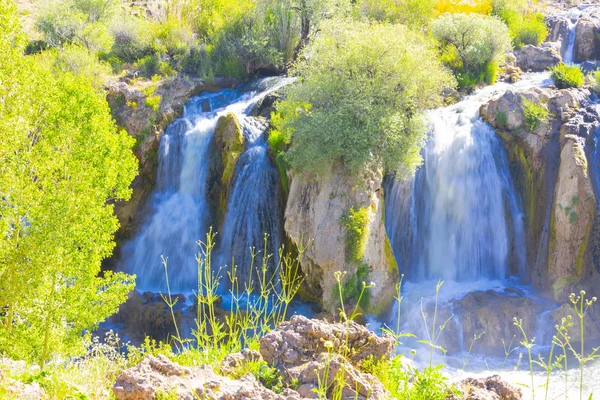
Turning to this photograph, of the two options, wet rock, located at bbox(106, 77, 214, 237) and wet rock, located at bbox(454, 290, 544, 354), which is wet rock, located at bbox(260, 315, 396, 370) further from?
wet rock, located at bbox(106, 77, 214, 237)

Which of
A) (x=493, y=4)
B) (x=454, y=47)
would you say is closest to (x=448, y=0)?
(x=493, y=4)

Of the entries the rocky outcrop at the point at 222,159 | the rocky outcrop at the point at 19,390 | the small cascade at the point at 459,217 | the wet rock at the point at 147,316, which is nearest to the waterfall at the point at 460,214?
the small cascade at the point at 459,217

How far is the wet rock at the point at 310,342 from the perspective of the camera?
16.3 ft

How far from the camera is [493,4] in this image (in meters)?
30.0

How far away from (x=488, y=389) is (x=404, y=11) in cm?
2491

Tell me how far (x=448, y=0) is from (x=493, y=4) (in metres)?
2.41

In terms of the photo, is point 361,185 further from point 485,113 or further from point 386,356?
point 386,356

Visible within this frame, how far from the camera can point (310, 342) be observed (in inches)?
204

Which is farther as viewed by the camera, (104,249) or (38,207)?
(104,249)

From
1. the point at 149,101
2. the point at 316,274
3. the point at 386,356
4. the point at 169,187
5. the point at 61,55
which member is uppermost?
the point at 61,55

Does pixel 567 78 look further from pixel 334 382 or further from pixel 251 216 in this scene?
pixel 334 382

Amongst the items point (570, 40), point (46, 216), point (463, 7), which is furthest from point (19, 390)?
point (463, 7)

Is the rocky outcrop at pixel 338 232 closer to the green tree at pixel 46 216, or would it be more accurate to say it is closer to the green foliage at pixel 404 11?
the green tree at pixel 46 216

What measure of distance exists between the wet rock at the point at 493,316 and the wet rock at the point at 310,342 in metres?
9.91
